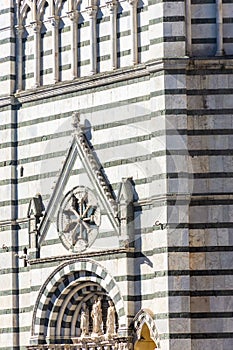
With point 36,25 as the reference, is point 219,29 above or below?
below

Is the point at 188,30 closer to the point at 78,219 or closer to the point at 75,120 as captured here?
the point at 75,120

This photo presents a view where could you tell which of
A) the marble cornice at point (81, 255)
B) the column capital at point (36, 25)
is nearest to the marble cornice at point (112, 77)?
the column capital at point (36, 25)

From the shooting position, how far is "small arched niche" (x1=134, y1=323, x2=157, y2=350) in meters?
21.1

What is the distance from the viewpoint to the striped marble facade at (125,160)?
67.8 ft

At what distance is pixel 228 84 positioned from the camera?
2091cm

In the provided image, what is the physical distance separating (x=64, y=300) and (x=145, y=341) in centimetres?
142

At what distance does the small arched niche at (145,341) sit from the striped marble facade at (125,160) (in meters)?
0.07

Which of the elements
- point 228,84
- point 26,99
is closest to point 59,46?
point 26,99

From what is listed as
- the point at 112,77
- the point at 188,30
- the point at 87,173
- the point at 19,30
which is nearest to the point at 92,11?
the point at 112,77

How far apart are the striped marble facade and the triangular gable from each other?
0.03 m

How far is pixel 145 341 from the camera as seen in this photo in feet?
69.3

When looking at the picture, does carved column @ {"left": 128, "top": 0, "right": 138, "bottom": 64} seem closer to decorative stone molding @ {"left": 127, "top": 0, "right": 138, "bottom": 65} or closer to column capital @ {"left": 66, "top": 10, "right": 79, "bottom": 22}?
decorative stone molding @ {"left": 127, "top": 0, "right": 138, "bottom": 65}

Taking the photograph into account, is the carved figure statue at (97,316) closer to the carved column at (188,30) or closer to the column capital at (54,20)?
the carved column at (188,30)

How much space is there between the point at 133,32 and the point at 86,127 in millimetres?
1346
